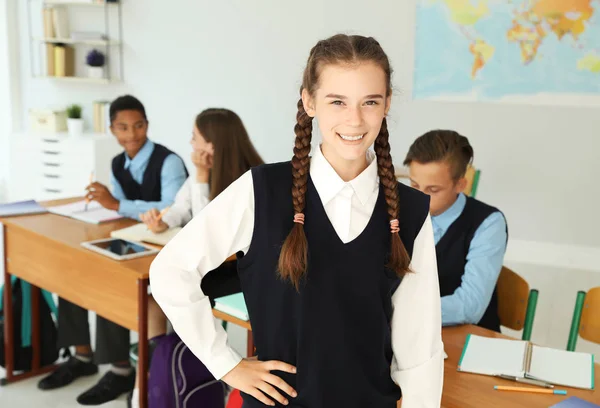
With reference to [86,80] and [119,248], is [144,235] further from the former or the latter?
[86,80]

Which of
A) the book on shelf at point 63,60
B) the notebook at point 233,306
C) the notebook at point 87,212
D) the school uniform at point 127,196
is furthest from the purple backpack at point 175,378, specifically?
the book on shelf at point 63,60

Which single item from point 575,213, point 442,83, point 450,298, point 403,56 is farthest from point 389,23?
point 450,298

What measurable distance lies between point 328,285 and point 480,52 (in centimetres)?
Answer: 330

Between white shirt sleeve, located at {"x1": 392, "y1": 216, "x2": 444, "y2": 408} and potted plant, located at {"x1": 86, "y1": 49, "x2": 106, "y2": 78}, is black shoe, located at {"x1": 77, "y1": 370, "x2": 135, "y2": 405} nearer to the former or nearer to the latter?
white shirt sleeve, located at {"x1": 392, "y1": 216, "x2": 444, "y2": 408}

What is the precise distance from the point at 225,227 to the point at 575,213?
3.36 m

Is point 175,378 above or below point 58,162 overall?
below

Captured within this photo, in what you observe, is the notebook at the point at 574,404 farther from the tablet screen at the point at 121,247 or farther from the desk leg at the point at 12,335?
the desk leg at the point at 12,335

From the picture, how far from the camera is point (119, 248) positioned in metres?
2.58

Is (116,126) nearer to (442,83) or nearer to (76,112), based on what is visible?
(442,83)

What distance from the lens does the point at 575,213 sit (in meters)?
4.19

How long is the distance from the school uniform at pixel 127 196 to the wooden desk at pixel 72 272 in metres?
0.14

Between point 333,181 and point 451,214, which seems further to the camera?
point 451,214

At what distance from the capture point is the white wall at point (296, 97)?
13.7ft

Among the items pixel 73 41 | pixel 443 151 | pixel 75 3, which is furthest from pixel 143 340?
pixel 75 3
